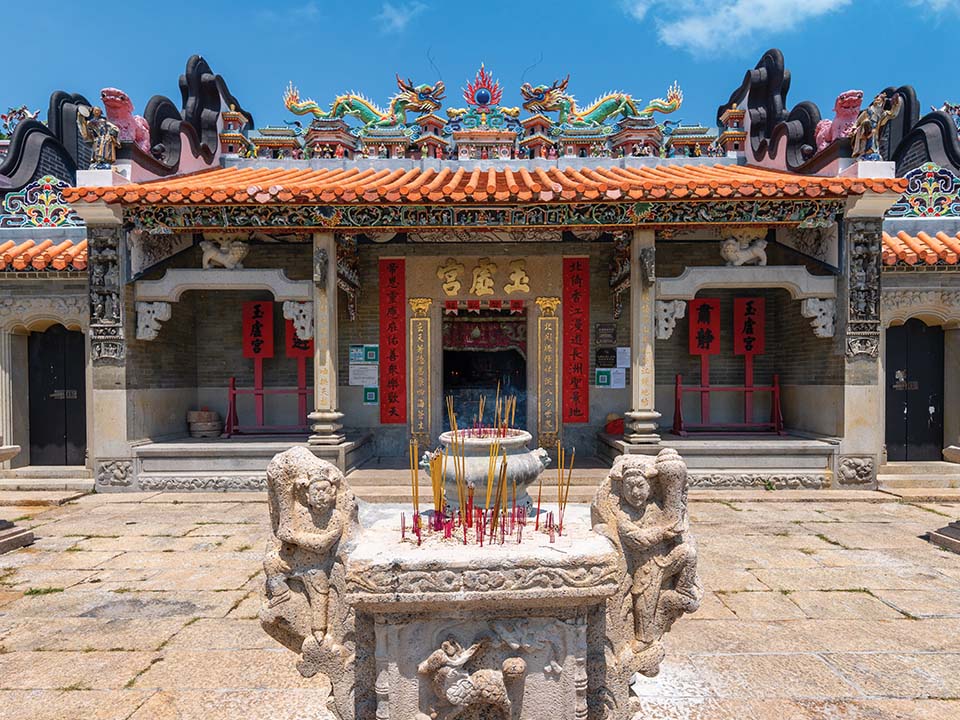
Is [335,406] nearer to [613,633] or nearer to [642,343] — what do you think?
[642,343]

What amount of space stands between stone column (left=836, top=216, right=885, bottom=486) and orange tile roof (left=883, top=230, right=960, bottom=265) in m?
0.43

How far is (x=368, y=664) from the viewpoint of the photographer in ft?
7.43

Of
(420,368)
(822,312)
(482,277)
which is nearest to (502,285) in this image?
(482,277)

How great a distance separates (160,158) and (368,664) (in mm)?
8454

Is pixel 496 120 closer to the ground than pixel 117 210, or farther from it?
farther from it

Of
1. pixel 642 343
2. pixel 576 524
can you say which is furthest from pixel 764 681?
pixel 642 343

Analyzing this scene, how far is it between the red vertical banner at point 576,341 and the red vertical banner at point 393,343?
2460 millimetres

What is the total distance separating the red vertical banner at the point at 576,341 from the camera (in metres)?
8.77

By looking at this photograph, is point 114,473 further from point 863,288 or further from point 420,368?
point 863,288

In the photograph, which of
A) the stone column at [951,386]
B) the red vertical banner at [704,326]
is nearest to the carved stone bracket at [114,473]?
the red vertical banner at [704,326]

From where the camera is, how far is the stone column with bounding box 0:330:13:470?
774cm

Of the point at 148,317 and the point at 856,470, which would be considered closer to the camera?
the point at 856,470

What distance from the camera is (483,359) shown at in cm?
922

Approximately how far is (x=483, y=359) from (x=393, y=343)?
1.45 meters
